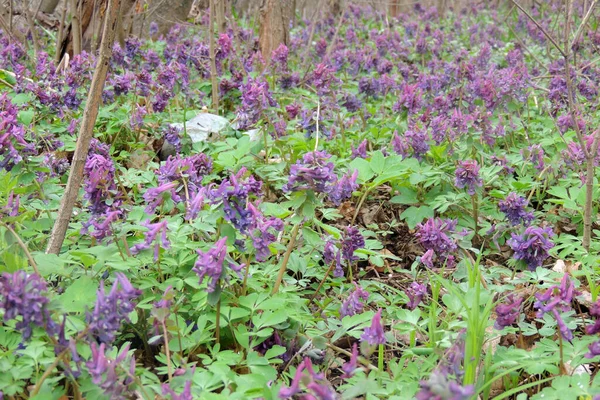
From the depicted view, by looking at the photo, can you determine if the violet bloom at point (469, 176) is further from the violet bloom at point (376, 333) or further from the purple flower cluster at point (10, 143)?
the purple flower cluster at point (10, 143)

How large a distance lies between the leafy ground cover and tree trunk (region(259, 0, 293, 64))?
2.29 metres

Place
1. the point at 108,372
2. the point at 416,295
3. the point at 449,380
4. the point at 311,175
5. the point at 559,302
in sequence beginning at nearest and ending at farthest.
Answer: the point at 108,372 < the point at 449,380 < the point at 559,302 < the point at 311,175 < the point at 416,295

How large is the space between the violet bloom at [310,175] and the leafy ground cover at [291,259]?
0.03 feet

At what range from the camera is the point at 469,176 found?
3.28 m

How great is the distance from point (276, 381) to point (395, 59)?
20.4 feet

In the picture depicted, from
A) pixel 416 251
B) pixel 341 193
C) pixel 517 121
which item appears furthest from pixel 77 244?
pixel 517 121

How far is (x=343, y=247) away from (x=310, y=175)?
1.91 feet

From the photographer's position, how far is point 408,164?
369 centimetres

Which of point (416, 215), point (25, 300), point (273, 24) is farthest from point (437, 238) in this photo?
point (273, 24)

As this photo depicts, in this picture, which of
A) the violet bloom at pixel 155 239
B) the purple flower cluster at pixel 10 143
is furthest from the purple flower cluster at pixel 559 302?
the purple flower cluster at pixel 10 143

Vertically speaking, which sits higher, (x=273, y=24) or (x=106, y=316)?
(x=273, y=24)

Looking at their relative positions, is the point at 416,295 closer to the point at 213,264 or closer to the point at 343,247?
the point at 343,247

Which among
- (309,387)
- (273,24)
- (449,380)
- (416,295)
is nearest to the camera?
(309,387)

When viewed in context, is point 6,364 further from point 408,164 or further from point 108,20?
point 408,164
